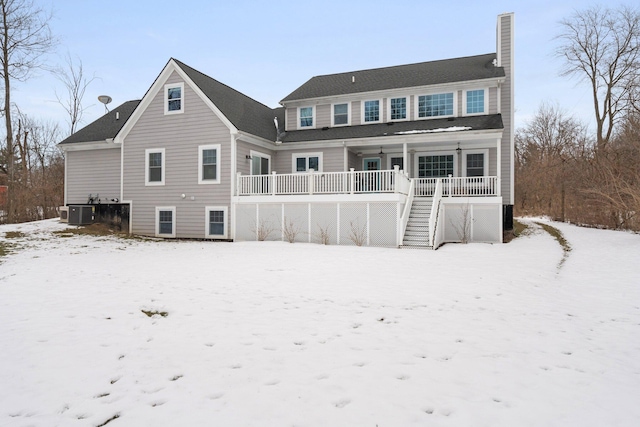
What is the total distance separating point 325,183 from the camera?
47.7 feet

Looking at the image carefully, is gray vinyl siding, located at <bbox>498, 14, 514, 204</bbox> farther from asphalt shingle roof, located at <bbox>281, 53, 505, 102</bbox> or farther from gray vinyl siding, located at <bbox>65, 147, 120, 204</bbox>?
gray vinyl siding, located at <bbox>65, 147, 120, 204</bbox>

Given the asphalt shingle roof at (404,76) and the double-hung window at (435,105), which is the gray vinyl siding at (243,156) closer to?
the asphalt shingle roof at (404,76)

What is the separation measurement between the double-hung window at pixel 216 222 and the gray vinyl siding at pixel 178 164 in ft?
0.68

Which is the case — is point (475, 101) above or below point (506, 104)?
above

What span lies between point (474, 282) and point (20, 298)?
8.29m

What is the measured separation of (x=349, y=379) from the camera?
348 centimetres

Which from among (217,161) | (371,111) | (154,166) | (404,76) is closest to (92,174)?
(154,166)

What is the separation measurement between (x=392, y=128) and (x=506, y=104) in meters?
5.30

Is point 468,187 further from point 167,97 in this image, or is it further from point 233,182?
point 167,97

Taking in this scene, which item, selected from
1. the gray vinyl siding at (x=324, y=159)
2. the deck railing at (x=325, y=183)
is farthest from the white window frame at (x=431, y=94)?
the deck railing at (x=325, y=183)

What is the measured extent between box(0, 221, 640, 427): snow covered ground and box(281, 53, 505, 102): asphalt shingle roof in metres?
11.5

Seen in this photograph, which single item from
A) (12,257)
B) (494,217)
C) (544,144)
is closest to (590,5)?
(544,144)

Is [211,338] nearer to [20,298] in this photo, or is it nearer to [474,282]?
[20,298]

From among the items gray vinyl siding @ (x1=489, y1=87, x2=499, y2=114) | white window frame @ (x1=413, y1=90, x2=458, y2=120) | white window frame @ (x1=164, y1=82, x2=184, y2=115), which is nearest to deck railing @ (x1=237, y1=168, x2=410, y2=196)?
white window frame @ (x1=164, y1=82, x2=184, y2=115)
